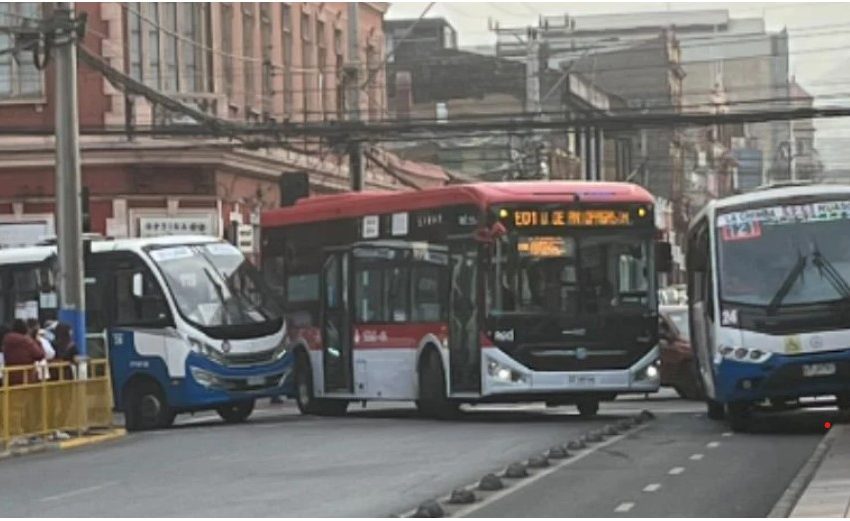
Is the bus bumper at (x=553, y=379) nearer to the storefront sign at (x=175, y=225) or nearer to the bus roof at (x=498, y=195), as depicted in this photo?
the bus roof at (x=498, y=195)

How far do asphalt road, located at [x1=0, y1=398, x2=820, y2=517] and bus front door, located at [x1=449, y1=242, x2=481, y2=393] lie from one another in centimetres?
67

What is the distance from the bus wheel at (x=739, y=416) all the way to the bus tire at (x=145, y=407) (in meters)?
9.57

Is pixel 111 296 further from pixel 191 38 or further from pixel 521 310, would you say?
pixel 191 38

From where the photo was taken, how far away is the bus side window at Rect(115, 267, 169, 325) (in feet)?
95.0

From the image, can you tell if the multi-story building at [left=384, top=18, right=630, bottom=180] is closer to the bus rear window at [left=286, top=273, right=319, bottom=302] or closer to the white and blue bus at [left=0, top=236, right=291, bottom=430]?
the bus rear window at [left=286, top=273, right=319, bottom=302]

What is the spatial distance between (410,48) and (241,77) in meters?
41.4

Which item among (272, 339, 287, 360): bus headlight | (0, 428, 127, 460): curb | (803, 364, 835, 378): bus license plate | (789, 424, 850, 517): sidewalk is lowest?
(0, 428, 127, 460): curb

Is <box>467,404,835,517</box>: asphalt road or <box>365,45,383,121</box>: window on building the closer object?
<box>467,404,835,517</box>: asphalt road

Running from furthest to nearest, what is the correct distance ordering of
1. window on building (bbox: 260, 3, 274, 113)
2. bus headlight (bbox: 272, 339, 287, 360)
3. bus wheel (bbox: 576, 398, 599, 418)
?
window on building (bbox: 260, 3, 274, 113) < bus headlight (bbox: 272, 339, 287, 360) < bus wheel (bbox: 576, 398, 599, 418)

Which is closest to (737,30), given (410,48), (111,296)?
(410,48)

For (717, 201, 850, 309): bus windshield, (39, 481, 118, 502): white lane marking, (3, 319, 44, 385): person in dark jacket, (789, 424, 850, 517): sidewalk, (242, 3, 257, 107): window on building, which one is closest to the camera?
(789, 424, 850, 517): sidewalk

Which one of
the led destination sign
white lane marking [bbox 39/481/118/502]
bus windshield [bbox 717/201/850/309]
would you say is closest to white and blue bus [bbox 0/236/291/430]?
the led destination sign

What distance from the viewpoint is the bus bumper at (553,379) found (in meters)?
25.3

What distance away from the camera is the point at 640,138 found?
327 ft
